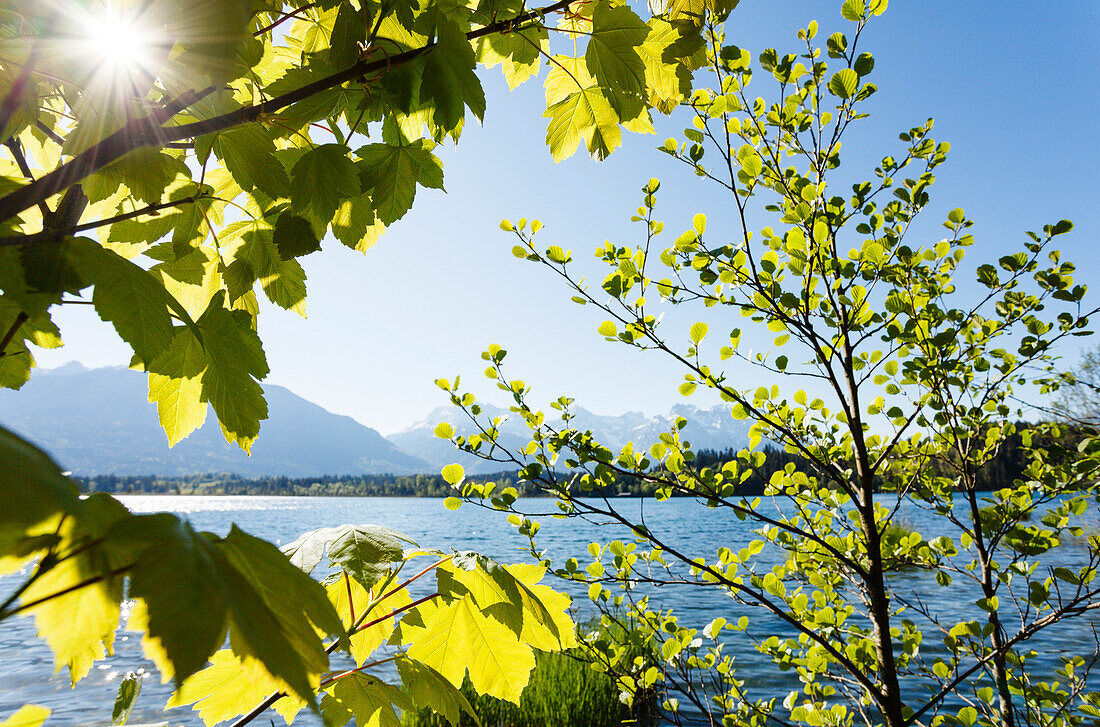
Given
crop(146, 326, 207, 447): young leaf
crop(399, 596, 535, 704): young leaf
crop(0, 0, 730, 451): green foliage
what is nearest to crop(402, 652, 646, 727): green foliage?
crop(399, 596, 535, 704): young leaf

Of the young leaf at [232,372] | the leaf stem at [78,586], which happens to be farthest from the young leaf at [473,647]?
the leaf stem at [78,586]

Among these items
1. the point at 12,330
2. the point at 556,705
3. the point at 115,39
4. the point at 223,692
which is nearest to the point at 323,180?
the point at 115,39

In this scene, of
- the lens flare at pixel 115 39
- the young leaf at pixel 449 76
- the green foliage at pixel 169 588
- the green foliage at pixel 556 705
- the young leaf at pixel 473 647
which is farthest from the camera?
the green foliage at pixel 556 705

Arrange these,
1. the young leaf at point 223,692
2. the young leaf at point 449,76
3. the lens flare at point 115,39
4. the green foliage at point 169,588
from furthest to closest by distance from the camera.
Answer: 1. the young leaf at point 223,692
2. the young leaf at point 449,76
3. the lens flare at point 115,39
4. the green foliage at point 169,588

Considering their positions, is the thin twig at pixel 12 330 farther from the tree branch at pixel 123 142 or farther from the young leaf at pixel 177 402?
the young leaf at pixel 177 402

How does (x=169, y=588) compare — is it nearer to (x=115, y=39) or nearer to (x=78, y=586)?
(x=78, y=586)

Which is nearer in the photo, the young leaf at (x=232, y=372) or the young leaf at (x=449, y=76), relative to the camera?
the young leaf at (x=449, y=76)

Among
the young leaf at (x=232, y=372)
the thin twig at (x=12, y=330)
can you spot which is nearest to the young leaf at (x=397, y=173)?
the young leaf at (x=232, y=372)

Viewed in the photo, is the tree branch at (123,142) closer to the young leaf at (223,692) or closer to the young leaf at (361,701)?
the young leaf at (223,692)

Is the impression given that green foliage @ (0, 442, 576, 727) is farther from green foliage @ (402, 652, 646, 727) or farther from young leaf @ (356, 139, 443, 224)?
green foliage @ (402, 652, 646, 727)

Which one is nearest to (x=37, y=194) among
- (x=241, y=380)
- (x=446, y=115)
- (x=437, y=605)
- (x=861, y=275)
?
(x=241, y=380)

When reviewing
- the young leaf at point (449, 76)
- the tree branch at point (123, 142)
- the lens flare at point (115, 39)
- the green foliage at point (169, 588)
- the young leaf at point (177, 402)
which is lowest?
the green foliage at point (169, 588)

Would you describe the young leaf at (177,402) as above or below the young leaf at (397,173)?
below

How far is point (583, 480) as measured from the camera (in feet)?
7.45
